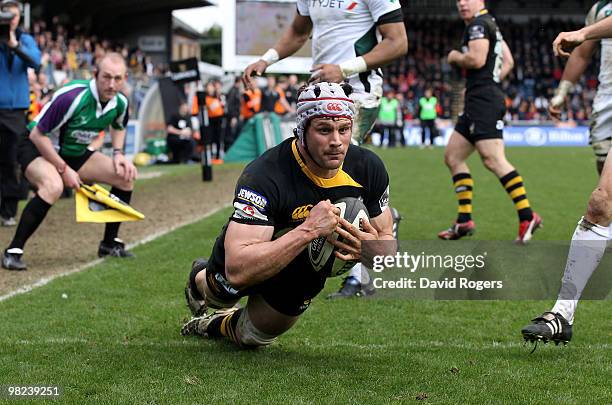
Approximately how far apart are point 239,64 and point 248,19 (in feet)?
4.40

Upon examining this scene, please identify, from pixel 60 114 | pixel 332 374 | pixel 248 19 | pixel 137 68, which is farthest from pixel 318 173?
pixel 137 68

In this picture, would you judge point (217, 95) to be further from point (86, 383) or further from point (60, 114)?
point (86, 383)

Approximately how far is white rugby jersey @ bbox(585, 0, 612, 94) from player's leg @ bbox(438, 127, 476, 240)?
272 cm

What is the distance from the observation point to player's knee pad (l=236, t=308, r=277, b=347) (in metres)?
5.05

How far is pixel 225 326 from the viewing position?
531 cm

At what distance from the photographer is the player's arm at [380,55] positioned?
20.4 feet

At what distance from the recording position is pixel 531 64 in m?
48.7

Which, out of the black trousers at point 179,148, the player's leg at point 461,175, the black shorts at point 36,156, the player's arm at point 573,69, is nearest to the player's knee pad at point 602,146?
the player's arm at point 573,69

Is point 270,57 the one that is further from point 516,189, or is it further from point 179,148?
→ point 179,148

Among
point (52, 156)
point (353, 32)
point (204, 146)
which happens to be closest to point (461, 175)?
point (353, 32)

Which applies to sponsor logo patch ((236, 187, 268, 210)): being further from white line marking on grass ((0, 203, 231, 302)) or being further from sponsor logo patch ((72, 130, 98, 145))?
sponsor logo patch ((72, 130, 98, 145))

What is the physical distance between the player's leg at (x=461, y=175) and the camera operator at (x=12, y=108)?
4621 millimetres

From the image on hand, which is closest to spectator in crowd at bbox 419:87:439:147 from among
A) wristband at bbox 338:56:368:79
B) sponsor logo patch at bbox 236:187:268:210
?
wristband at bbox 338:56:368:79

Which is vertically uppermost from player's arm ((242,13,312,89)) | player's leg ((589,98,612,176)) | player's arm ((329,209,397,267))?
player's arm ((242,13,312,89))
